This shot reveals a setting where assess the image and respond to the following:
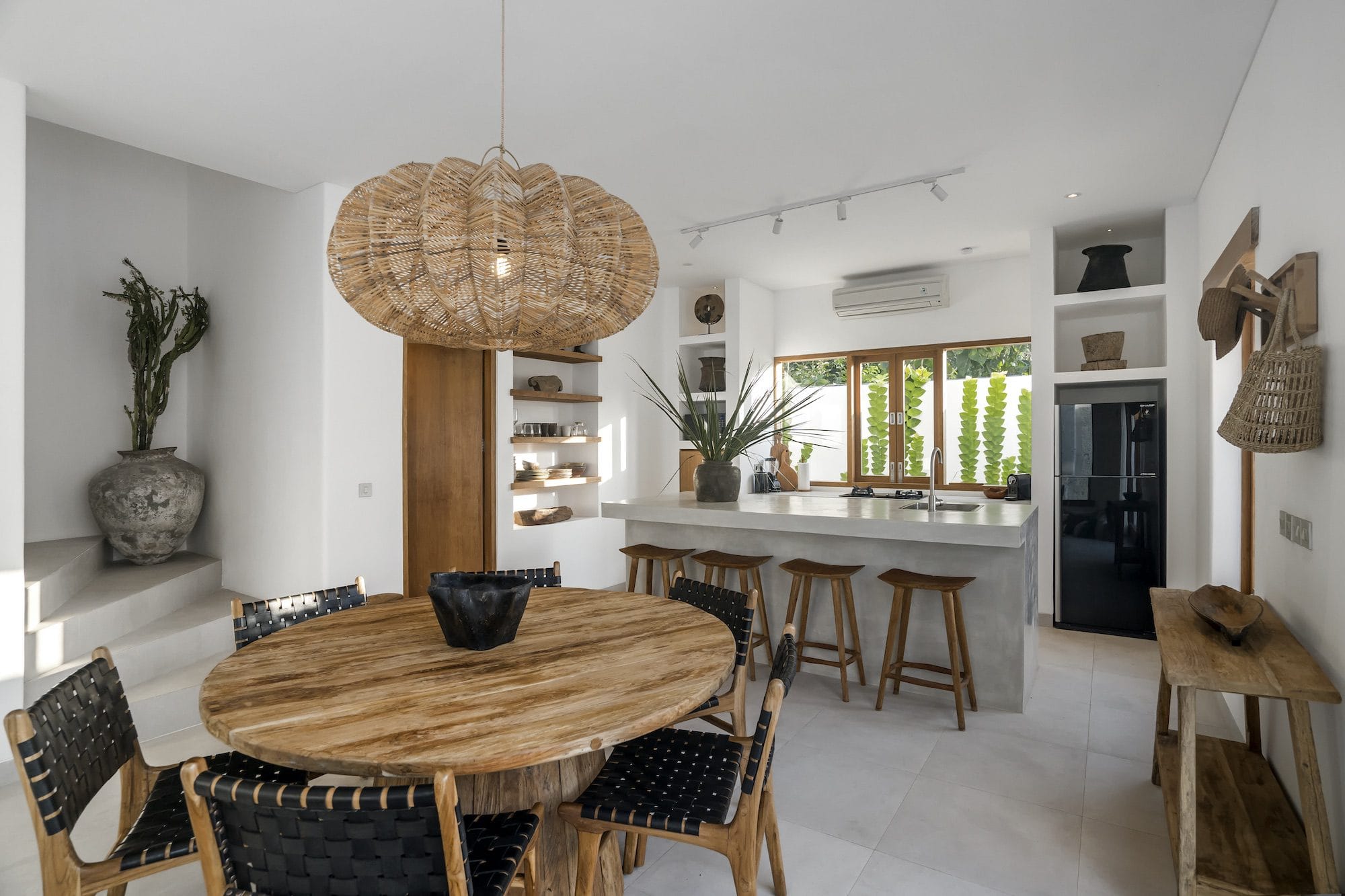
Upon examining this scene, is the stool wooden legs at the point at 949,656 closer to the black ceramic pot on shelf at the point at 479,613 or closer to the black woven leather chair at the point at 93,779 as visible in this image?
the black ceramic pot on shelf at the point at 479,613

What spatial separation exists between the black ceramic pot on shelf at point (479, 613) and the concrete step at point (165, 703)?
1.81 meters

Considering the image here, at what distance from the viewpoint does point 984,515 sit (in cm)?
345

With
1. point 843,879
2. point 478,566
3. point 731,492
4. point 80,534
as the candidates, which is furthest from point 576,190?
point 80,534

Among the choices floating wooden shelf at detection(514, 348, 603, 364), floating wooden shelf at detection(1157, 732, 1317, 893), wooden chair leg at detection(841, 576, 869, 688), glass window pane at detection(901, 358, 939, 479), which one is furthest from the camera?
glass window pane at detection(901, 358, 939, 479)

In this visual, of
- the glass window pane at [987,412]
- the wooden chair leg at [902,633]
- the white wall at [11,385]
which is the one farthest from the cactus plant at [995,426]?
the white wall at [11,385]

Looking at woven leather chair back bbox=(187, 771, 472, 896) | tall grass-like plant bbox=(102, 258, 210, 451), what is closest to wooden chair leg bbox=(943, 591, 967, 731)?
woven leather chair back bbox=(187, 771, 472, 896)

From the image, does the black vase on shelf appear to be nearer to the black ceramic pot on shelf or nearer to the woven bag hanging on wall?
the woven bag hanging on wall

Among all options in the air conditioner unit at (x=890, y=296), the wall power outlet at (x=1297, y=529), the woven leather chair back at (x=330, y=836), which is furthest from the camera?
the air conditioner unit at (x=890, y=296)

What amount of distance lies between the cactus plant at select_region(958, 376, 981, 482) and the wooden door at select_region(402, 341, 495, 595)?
3777 millimetres

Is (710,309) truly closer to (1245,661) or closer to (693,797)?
(1245,661)

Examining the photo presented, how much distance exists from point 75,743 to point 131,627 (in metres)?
2.50

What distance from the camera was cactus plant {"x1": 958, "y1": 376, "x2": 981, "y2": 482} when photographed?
5.67 metres

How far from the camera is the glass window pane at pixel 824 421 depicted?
631cm

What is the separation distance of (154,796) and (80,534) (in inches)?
138
